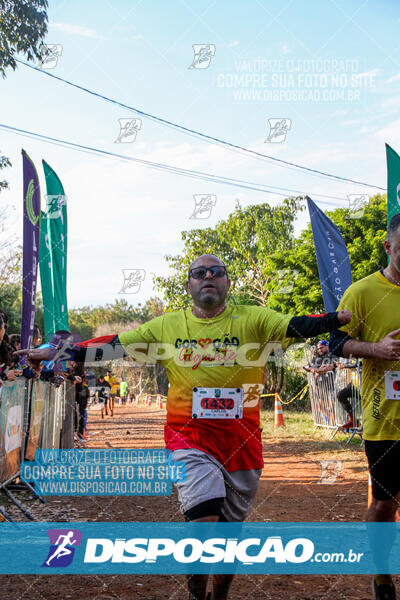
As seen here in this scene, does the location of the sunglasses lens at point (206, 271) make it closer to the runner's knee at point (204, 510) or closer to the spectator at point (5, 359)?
the runner's knee at point (204, 510)

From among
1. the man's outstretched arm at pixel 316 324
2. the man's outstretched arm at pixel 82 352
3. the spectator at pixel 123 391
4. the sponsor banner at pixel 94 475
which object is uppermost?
the man's outstretched arm at pixel 316 324

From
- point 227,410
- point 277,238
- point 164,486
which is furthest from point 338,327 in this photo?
point 277,238

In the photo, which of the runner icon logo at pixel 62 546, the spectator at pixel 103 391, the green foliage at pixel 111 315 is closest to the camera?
the runner icon logo at pixel 62 546

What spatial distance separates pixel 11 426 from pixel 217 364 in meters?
3.83

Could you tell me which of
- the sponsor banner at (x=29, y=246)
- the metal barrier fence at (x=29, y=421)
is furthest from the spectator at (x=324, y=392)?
the sponsor banner at (x=29, y=246)

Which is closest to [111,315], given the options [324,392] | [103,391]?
[103,391]

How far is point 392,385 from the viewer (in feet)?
11.1

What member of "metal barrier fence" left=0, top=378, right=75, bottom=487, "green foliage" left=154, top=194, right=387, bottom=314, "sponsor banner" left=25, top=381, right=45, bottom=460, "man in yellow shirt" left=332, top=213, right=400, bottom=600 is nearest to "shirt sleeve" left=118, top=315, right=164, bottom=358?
"man in yellow shirt" left=332, top=213, right=400, bottom=600

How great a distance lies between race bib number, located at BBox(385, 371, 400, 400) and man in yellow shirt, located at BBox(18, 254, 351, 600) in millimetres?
421

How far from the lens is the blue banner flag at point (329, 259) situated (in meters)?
11.2

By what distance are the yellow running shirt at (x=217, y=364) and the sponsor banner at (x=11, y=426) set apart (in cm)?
298

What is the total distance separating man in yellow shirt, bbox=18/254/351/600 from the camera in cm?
332

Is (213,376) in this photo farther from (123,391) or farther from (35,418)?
(123,391)

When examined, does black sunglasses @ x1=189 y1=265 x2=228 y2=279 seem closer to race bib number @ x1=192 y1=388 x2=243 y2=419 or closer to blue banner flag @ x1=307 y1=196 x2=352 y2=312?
race bib number @ x1=192 y1=388 x2=243 y2=419
